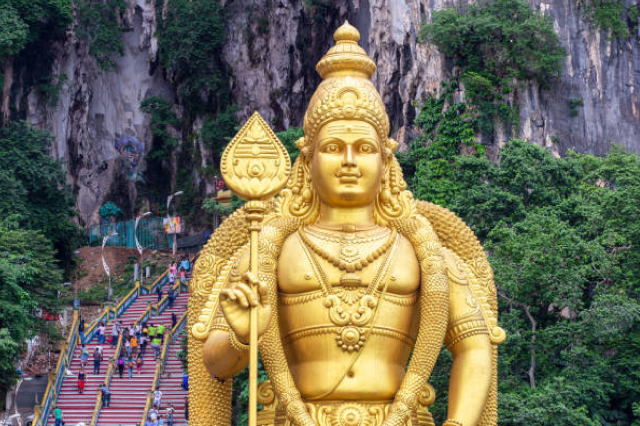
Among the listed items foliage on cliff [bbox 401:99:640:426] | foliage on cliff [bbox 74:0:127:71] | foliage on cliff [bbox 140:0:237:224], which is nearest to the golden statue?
foliage on cliff [bbox 401:99:640:426]

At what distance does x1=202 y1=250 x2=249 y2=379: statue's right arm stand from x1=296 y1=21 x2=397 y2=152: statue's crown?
1146 mm

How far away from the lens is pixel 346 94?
9.17 metres

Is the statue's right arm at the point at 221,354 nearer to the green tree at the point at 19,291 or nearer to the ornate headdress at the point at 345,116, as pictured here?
the ornate headdress at the point at 345,116

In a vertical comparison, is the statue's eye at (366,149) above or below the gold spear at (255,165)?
above

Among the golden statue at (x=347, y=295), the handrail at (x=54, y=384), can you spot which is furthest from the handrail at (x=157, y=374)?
the golden statue at (x=347, y=295)

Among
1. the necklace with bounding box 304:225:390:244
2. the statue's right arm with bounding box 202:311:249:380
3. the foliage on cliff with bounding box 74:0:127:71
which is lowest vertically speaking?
the statue's right arm with bounding box 202:311:249:380

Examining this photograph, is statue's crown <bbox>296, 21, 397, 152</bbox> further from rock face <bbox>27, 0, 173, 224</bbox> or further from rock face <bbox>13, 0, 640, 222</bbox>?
rock face <bbox>27, 0, 173, 224</bbox>

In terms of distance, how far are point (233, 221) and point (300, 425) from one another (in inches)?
76.5

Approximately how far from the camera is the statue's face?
29.5ft

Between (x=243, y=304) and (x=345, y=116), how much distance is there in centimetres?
200

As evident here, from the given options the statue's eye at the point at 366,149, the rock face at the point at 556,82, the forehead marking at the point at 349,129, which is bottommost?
the statue's eye at the point at 366,149

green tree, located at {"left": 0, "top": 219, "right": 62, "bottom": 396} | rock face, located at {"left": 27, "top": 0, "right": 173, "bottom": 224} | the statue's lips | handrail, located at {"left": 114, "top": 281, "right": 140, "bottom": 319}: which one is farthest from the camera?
rock face, located at {"left": 27, "top": 0, "right": 173, "bottom": 224}

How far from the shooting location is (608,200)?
22688 mm

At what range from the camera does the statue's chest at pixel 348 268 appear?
8844 mm
